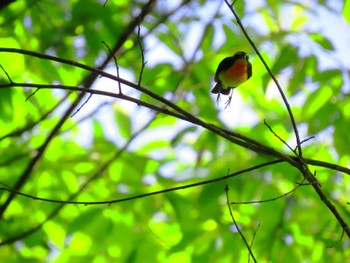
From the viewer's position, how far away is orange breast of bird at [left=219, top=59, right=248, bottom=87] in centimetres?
161

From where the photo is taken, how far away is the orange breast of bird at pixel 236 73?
1607 millimetres

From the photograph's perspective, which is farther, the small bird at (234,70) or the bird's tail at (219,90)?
the bird's tail at (219,90)

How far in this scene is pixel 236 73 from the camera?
5.27ft

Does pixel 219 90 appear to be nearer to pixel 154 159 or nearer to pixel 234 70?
pixel 234 70

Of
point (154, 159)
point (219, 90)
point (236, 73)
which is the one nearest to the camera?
point (236, 73)

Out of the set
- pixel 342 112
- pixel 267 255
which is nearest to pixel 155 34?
pixel 342 112

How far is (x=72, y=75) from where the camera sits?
284cm

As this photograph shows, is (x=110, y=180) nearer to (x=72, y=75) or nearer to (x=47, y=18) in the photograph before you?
(x=72, y=75)

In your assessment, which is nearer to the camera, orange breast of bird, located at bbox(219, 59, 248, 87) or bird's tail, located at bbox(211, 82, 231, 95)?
orange breast of bird, located at bbox(219, 59, 248, 87)

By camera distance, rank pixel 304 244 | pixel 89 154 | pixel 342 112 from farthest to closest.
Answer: pixel 89 154 → pixel 304 244 → pixel 342 112

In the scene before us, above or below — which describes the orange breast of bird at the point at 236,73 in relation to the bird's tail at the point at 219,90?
below

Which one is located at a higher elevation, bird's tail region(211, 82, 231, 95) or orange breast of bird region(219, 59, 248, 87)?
bird's tail region(211, 82, 231, 95)

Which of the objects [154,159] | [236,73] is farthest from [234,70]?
[154,159]

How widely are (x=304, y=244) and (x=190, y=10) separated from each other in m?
1.33
